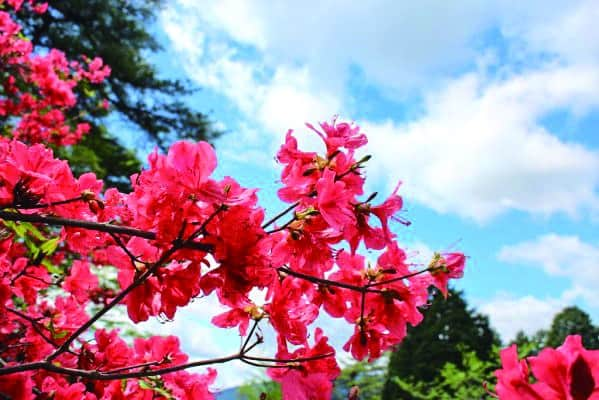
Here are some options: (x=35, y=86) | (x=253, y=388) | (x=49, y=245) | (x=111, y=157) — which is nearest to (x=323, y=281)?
(x=49, y=245)

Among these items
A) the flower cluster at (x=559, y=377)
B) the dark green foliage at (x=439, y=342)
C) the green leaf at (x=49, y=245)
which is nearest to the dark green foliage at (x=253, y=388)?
the dark green foliage at (x=439, y=342)

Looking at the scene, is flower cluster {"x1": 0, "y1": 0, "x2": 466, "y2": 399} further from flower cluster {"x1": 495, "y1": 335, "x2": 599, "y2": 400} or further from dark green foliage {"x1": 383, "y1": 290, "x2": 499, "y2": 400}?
dark green foliage {"x1": 383, "y1": 290, "x2": 499, "y2": 400}

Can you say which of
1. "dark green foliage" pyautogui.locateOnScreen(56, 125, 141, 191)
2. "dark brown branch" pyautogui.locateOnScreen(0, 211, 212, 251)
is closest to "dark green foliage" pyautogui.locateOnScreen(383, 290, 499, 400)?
"dark green foliage" pyautogui.locateOnScreen(56, 125, 141, 191)

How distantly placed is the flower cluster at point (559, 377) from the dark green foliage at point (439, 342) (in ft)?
66.9

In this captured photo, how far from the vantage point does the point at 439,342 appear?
854 inches

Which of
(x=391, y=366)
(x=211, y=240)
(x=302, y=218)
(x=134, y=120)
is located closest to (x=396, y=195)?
A: (x=302, y=218)

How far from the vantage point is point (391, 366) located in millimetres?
21922

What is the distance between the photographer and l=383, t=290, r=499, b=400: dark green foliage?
2103 centimetres

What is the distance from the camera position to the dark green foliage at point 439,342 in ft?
69.0

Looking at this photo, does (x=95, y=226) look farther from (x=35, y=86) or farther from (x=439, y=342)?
(x=439, y=342)

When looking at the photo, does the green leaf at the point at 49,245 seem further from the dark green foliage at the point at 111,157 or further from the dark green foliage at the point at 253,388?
the dark green foliage at the point at 111,157

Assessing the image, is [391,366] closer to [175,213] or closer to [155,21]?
[155,21]

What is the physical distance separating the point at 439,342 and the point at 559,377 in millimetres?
22126

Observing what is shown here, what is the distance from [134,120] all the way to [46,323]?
14970 mm
